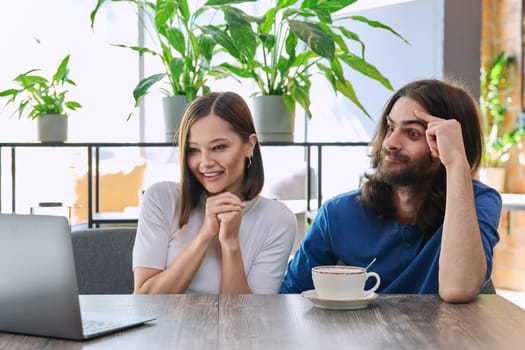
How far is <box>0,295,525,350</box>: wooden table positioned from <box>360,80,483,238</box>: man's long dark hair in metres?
0.33

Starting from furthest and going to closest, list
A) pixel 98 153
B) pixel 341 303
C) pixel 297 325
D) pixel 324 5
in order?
pixel 98 153, pixel 324 5, pixel 341 303, pixel 297 325

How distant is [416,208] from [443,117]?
22cm

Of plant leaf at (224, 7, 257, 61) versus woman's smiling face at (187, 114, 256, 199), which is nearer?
woman's smiling face at (187, 114, 256, 199)

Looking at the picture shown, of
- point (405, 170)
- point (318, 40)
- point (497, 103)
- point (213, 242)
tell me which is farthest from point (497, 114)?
point (213, 242)

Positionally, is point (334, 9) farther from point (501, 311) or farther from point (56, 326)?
point (56, 326)

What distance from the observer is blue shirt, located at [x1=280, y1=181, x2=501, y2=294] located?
1.69 m

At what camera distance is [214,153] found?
184 centimetres

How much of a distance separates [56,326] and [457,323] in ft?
2.02

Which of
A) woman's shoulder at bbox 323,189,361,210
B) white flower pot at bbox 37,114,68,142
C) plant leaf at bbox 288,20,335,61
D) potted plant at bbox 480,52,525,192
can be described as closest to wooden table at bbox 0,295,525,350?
woman's shoulder at bbox 323,189,361,210

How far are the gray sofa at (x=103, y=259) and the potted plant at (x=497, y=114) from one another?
151 inches

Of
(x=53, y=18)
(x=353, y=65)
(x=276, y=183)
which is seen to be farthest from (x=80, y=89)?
(x=353, y=65)

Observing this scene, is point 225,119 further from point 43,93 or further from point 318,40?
point 43,93

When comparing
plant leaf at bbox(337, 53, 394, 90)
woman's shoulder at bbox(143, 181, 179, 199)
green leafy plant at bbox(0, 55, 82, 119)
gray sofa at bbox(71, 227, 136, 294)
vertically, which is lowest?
gray sofa at bbox(71, 227, 136, 294)

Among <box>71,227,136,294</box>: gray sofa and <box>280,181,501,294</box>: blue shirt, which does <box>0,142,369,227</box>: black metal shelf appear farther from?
<box>280,181,501,294</box>: blue shirt
